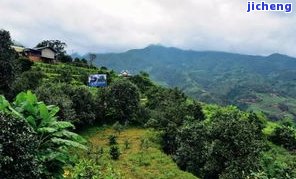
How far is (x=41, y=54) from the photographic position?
98125mm

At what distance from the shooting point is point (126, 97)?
53531mm

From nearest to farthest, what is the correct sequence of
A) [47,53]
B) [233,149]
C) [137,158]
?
1. [233,149]
2. [137,158]
3. [47,53]

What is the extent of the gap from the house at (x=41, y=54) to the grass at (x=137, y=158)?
168 ft

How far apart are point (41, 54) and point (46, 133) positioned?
8240cm

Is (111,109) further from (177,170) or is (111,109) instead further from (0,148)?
(0,148)

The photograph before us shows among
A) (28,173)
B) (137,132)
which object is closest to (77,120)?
(137,132)

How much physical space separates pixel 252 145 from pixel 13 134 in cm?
2083

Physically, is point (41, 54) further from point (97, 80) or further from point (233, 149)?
point (233, 149)

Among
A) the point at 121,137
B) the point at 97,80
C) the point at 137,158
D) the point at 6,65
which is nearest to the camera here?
the point at 137,158

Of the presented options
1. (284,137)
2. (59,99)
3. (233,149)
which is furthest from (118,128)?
(284,137)

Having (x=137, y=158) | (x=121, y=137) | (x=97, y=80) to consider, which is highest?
(x=97, y=80)

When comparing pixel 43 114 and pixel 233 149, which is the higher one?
pixel 43 114

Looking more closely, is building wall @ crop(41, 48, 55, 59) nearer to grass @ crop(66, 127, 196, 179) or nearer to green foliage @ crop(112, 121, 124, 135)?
grass @ crop(66, 127, 196, 179)

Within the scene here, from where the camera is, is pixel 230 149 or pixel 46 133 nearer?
pixel 46 133
